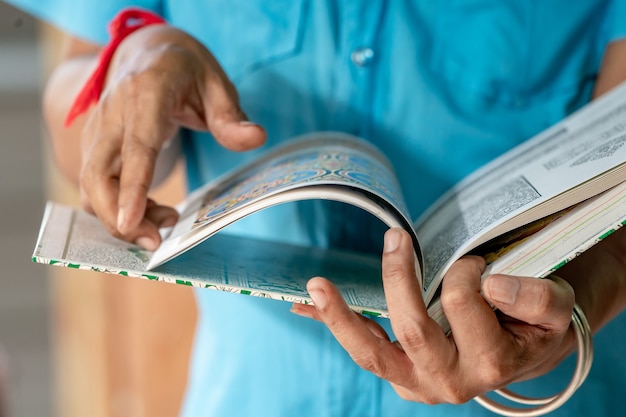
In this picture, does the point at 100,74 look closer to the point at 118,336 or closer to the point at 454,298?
the point at 454,298

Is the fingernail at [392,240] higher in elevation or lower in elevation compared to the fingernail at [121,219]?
lower

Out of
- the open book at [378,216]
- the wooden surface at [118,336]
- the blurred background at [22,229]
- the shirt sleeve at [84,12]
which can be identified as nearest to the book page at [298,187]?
the open book at [378,216]

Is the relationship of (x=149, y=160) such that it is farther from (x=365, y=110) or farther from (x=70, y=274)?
(x=70, y=274)

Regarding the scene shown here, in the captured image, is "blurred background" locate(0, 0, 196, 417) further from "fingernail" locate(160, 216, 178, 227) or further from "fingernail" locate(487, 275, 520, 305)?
"fingernail" locate(487, 275, 520, 305)

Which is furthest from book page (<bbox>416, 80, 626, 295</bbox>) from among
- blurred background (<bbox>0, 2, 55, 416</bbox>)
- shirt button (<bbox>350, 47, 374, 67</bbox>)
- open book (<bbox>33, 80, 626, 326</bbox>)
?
blurred background (<bbox>0, 2, 55, 416</bbox>)

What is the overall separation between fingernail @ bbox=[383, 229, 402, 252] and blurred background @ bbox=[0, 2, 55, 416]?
179 cm

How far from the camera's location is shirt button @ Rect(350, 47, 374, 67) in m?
0.81

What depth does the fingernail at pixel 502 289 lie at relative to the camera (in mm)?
514

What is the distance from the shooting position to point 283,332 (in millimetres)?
831

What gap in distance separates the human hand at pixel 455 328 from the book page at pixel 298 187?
4cm

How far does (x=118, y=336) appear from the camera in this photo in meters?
1.79

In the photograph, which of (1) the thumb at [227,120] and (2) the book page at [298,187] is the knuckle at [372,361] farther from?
(1) the thumb at [227,120]

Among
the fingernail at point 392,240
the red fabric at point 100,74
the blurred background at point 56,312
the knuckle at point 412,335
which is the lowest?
the knuckle at point 412,335

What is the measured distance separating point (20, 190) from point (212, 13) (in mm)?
1647
